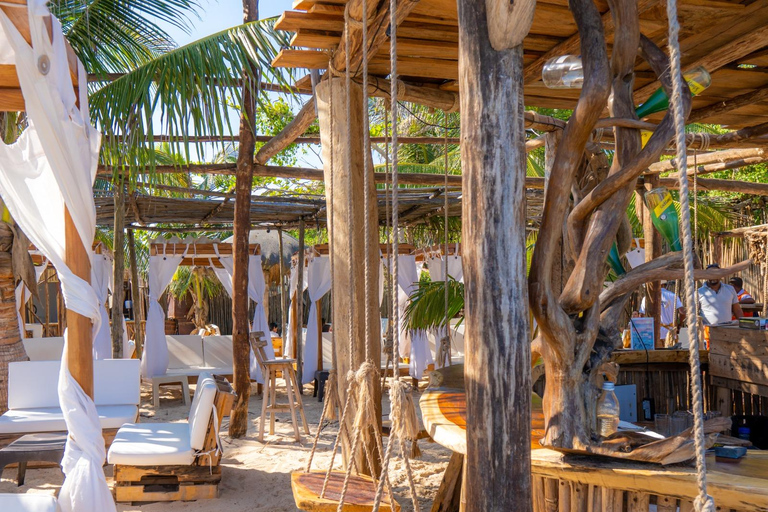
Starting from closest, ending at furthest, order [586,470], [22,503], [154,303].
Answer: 1. [586,470]
2. [22,503]
3. [154,303]

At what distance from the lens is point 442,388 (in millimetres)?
4070

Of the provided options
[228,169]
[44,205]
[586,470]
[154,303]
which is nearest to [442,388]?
[586,470]

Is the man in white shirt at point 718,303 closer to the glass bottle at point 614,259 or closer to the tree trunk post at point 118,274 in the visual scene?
the glass bottle at point 614,259

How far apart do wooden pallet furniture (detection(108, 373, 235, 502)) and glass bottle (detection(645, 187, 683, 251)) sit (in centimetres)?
345

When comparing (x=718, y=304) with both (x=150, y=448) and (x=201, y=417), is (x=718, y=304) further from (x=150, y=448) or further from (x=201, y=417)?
(x=150, y=448)

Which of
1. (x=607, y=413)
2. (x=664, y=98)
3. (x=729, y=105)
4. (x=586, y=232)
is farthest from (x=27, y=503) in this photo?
(x=729, y=105)

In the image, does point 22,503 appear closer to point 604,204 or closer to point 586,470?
point 586,470

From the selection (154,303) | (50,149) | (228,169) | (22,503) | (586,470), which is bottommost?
(22,503)

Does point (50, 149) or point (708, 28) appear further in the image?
point (708, 28)

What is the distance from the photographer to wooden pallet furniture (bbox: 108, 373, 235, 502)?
4840 millimetres

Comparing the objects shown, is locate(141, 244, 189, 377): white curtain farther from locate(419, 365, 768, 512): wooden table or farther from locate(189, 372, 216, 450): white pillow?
locate(419, 365, 768, 512): wooden table

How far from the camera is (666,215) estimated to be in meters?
Answer: 2.65

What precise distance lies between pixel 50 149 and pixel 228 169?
3.95 metres

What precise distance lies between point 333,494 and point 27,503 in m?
1.28
